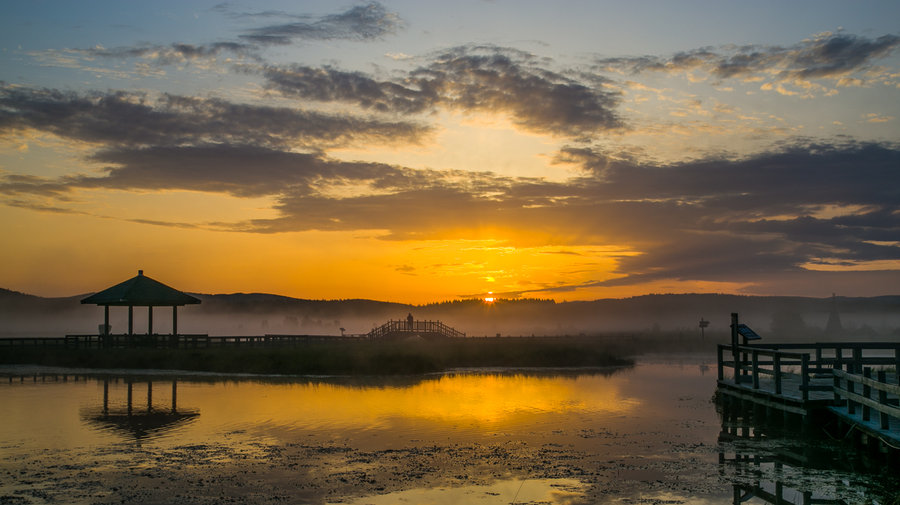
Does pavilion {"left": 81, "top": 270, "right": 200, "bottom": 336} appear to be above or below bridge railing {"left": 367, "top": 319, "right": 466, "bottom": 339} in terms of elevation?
above

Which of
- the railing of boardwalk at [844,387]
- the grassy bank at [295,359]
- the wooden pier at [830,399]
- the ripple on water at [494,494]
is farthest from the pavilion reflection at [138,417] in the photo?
the railing of boardwalk at [844,387]

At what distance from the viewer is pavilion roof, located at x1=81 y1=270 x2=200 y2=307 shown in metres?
55.0

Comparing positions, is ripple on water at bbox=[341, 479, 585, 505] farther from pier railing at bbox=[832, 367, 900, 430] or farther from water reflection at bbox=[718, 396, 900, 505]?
pier railing at bbox=[832, 367, 900, 430]

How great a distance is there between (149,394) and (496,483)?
2405 cm

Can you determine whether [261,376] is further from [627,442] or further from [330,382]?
[627,442]

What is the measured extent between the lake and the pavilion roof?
17902mm

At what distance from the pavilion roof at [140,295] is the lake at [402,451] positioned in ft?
58.7

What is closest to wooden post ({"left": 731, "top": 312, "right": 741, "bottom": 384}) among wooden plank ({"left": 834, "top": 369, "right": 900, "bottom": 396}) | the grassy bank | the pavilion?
wooden plank ({"left": 834, "top": 369, "right": 900, "bottom": 396})

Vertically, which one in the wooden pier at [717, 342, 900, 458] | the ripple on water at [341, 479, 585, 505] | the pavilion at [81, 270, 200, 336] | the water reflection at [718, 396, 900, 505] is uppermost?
the pavilion at [81, 270, 200, 336]

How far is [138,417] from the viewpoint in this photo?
27.9m

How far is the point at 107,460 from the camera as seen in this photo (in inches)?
767

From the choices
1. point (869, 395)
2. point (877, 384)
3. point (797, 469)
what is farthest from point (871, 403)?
point (797, 469)

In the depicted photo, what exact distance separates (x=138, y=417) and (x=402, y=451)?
11846mm

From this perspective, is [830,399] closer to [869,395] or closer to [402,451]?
[869,395]
